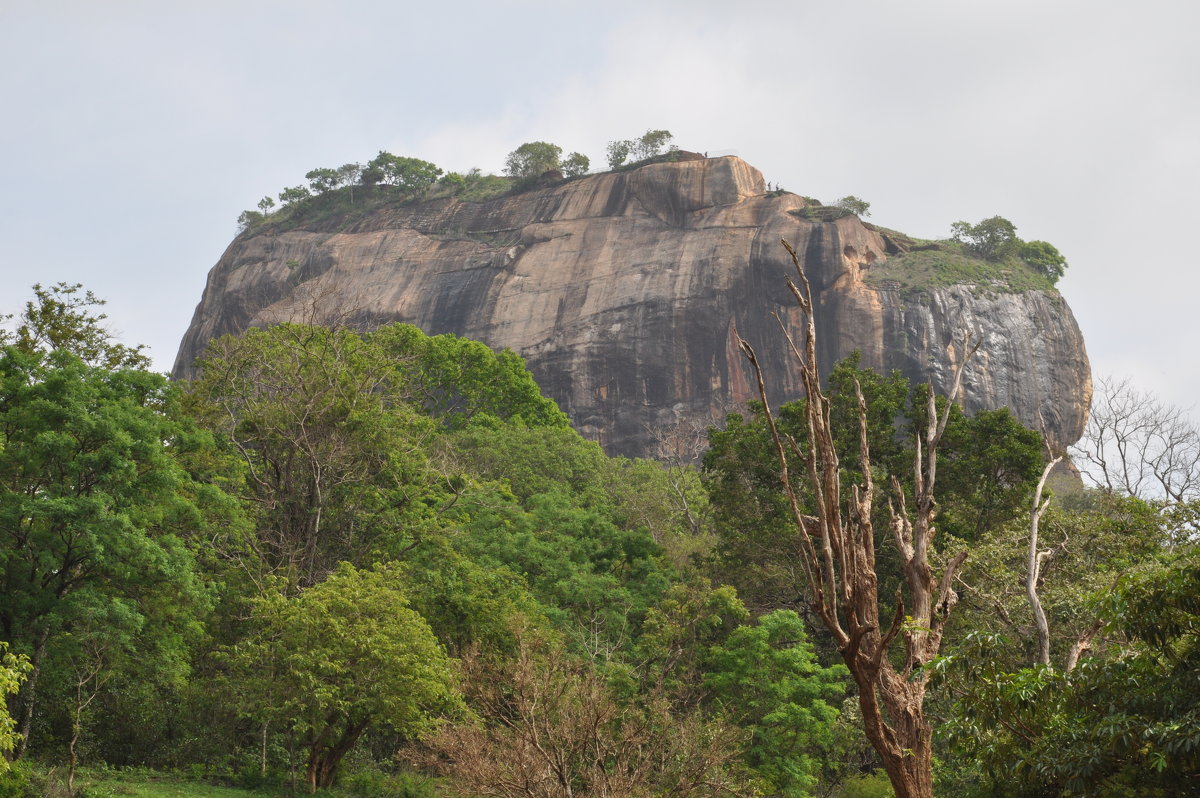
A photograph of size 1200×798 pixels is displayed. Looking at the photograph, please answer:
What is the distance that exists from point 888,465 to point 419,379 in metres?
21.9

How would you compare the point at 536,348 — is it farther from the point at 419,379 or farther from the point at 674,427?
the point at 419,379

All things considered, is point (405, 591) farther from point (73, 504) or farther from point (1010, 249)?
point (1010, 249)

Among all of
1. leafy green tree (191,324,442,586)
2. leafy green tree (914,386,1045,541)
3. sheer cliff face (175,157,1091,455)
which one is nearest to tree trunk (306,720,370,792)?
leafy green tree (191,324,442,586)

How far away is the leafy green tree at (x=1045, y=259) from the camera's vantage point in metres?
58.3

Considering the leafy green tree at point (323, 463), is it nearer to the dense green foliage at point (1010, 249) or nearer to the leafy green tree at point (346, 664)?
the leafy green tree at point (346, 664)

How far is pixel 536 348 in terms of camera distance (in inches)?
2227

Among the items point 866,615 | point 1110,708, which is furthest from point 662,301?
point 866,615

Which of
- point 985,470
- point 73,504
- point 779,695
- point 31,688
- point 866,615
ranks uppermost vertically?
point 985,470

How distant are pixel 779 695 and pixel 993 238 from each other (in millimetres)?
43885

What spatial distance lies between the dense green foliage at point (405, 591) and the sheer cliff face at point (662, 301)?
23.1m

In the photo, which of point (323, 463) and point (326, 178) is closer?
point (323, 463)

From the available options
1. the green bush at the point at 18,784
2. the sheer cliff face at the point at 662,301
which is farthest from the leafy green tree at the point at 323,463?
the sheer cliff face at the point at 662,301

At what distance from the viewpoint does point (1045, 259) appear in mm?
58375

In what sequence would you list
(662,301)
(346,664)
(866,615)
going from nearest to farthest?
(866,615), (346,664), (662,301)
